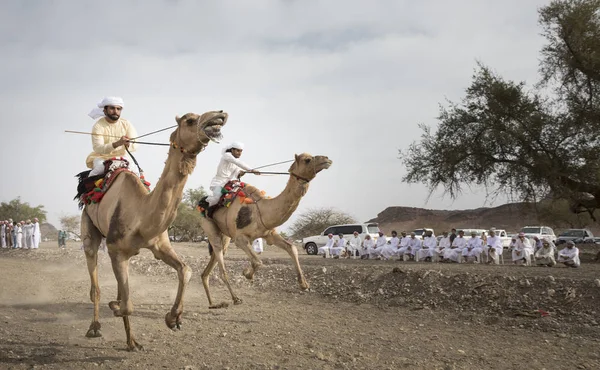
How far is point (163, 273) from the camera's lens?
15812 mm

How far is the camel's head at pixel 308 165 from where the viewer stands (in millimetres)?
9195

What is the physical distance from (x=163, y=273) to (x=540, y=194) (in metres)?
16.2

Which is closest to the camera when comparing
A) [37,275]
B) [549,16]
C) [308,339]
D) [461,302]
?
[308,339]

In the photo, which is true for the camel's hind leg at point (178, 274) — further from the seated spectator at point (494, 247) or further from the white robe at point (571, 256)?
the seated spectator at point (494, 247)

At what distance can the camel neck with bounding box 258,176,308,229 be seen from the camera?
951cm

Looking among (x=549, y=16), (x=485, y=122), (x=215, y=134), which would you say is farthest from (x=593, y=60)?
(x=215, y=134)

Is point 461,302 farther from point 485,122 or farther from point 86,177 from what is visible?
point 485,122

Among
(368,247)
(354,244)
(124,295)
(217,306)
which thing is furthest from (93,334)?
(354,244)

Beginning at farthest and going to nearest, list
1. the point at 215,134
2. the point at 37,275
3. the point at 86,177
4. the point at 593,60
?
1. the point at 593,60
2. the point at 37,275
3. the point at 86,177
4. the point at 215,134

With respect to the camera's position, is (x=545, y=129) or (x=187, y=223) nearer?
(x=545, y=129)

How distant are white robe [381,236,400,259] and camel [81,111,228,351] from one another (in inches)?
777

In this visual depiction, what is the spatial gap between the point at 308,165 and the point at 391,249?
670 inches

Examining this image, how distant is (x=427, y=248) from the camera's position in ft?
80.3

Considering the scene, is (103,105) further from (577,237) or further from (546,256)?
(577,237)
